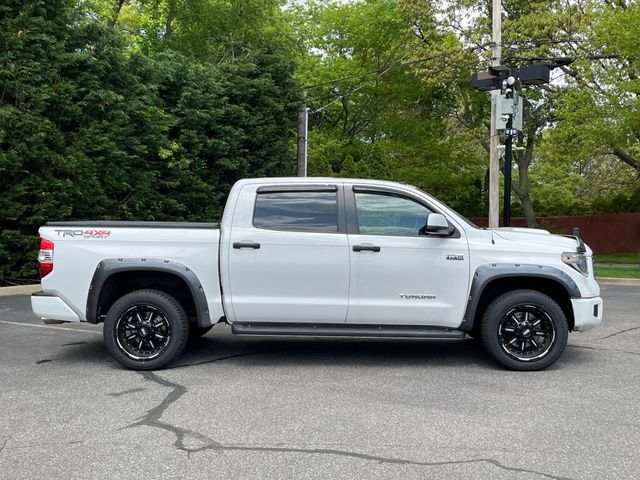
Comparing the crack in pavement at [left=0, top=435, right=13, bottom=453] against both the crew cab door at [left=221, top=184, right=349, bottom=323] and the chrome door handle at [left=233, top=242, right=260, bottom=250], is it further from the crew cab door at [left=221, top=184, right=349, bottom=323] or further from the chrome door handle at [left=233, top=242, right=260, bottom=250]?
the chrome door handle at [left=233, top=242, right=260, bottom=250]

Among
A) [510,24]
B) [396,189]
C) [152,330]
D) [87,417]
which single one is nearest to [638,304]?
[396,189]

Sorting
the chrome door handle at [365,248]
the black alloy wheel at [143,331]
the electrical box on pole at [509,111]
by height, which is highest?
the electrical box on pole at [509,111]

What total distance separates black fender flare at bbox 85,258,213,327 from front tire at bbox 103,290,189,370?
196 millimetres

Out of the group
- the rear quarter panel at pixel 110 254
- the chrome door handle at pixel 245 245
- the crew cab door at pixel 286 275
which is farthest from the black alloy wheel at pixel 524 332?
the rear quarter panel at pixel 110 254

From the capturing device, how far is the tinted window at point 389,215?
20.2ft

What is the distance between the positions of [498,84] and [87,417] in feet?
36.5

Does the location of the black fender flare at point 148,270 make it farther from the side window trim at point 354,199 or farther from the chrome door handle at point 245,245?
the side window trim at point 354,199

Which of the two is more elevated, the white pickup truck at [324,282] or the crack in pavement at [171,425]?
the white pickup truck at [324,282]

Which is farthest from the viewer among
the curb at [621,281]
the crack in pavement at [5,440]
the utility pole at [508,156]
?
the curb at [621,281]

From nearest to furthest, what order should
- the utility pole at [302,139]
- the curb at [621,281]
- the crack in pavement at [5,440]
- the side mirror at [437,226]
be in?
the crack in pavement at [5,440] < the side mirror at [437,226] < the curb at [621,281] < the utility pole at [302,139]

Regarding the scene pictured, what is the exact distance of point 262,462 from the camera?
3787 mm

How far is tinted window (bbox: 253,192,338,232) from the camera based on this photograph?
6203 mm

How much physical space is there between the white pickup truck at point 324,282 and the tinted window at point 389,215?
0.07 ft

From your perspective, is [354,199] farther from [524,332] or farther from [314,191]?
[524,332]
